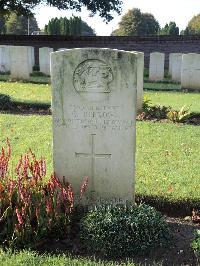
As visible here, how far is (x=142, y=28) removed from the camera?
6084 centimetres

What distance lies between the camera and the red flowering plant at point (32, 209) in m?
4.22

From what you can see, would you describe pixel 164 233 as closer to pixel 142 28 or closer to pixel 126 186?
pixel 126 186

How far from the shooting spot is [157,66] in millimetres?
20172

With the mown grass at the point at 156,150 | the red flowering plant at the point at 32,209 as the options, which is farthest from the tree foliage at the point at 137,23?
the red flowering plant at the point at 32,209

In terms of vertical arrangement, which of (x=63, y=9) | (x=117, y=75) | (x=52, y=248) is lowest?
(x=52, y=248)

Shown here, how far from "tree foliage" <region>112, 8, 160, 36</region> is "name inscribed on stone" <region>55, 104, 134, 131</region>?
57130 millimetres

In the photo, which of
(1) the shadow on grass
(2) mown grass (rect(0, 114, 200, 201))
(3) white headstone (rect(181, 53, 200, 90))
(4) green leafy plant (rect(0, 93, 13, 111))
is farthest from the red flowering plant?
(3) white headstone (rect(181, 53, 200, 90))

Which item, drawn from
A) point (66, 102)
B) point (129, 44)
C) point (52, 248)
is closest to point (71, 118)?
point (66, 102)

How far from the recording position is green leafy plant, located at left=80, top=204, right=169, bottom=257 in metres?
4.21

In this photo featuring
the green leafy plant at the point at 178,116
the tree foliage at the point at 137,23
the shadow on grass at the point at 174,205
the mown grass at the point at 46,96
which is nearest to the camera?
the shadow on grass at the point at 174,205

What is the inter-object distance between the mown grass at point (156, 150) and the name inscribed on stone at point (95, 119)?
1.20m

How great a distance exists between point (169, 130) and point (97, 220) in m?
5.16

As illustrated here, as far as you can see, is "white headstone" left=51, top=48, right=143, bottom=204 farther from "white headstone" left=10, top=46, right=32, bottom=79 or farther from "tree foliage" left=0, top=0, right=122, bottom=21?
"tree foliage" left=0, top=0, right=122, bottom=21

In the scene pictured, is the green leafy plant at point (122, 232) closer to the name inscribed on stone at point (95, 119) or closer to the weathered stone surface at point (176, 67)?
the name inscribed on stone at point (95, 119)
